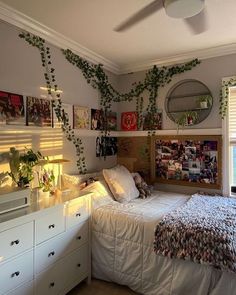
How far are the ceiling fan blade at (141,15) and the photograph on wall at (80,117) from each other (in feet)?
3.26

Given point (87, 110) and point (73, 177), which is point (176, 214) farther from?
point (87, 110)

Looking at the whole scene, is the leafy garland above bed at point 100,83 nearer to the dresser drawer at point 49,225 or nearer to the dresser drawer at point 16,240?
the dresser drawer at point 49,225

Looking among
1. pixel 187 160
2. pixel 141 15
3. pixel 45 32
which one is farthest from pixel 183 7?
pixel 187 160

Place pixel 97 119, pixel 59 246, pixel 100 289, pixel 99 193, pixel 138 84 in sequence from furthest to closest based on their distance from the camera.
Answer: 1. pixel 138 84
2. pixel 97 119
3. pixel 99 193
4. pixel 100 289
5. pixel 59 246

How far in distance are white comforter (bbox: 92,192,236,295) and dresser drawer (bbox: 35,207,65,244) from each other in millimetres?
470

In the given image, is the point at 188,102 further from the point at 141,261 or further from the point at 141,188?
the point at 141,261

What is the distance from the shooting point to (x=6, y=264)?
1.50m

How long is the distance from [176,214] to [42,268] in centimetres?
119

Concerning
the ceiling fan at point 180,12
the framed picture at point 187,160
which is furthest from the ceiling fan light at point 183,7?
the framed picture at point 187,160

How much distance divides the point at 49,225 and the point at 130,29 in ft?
6.40

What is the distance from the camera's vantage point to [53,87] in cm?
254

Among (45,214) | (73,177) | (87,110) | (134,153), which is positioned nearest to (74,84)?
(87,110)

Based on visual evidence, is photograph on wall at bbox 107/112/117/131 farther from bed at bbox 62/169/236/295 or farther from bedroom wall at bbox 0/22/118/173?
bed at bbox 62/169/236/295

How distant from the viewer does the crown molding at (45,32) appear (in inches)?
80.4
